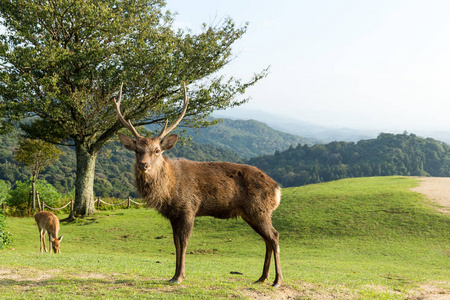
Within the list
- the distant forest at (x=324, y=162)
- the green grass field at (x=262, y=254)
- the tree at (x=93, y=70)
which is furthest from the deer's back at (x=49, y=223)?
the distant forest at (x=324, y=162)

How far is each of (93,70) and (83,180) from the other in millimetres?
5992

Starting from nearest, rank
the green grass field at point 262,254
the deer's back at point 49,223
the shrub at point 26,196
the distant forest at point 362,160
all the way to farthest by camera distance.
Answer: the green grass field at point 262,254 < the deer's back at point 49,223 < the shrub at point 26,196 < the distant forest at point 362,160

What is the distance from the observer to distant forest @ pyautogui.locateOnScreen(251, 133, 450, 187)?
7550 cm

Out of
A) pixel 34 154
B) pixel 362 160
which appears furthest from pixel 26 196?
pixel 362 160

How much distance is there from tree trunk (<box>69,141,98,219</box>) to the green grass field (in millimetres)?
898

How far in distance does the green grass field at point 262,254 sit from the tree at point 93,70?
4.92 meters

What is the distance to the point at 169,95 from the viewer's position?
19844mm

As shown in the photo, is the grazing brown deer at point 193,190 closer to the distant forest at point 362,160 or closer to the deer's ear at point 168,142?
the deer's ear at point 168,142

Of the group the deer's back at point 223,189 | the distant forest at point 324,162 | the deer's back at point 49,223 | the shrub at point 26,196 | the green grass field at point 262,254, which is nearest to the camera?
the green grass field at point 262,254

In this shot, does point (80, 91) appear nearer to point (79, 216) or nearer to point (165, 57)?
point (165, 57)

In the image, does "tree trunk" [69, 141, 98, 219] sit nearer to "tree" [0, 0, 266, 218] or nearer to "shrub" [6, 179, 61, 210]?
"tree" [0, 0, 266, 218]

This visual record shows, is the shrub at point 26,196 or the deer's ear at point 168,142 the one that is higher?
the deer's ear at point 168,142

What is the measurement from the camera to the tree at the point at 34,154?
2416 centimetres

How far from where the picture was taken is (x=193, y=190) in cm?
642
